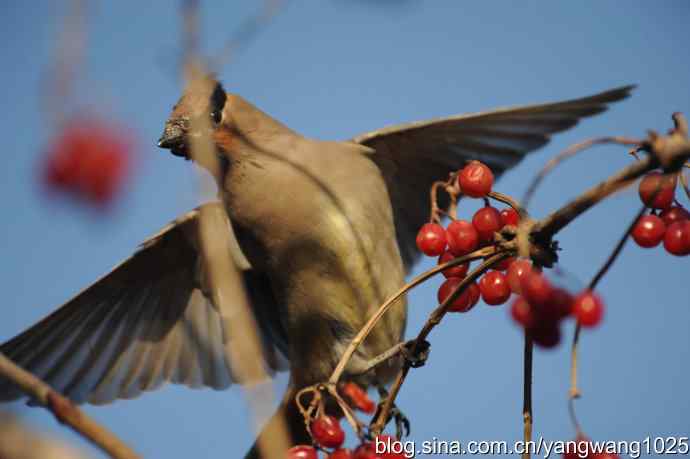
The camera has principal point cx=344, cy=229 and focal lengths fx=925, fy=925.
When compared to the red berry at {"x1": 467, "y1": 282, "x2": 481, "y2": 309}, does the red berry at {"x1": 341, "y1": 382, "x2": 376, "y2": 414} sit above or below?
below

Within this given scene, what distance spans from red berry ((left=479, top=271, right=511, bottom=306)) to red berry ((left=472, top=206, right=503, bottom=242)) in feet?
0.46

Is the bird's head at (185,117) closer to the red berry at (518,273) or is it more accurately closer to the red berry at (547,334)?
the red berry at (518,273)

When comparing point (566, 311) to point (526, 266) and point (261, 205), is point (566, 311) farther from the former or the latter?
point (261, 205)

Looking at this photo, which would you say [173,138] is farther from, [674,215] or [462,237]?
[674,215]

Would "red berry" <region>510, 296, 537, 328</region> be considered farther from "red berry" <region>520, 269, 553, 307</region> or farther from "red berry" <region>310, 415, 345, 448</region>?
"red berry" <region>310, 415, 345, 448</region>

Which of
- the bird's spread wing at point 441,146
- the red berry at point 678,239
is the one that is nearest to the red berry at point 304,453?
the red berry at point 678,239

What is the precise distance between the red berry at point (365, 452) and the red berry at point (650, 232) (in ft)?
2.49

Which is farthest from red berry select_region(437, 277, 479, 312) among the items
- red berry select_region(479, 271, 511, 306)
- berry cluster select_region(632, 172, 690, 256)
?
berry cluster select_region(632, 172, 690, 256)

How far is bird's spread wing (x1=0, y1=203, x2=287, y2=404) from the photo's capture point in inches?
170

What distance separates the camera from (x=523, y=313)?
172 centimetres

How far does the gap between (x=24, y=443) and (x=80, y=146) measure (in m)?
1.22

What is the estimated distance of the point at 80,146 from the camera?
2047 mm

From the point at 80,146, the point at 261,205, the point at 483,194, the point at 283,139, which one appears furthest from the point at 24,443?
the point at 283,139

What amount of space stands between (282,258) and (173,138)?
2.21 feet
